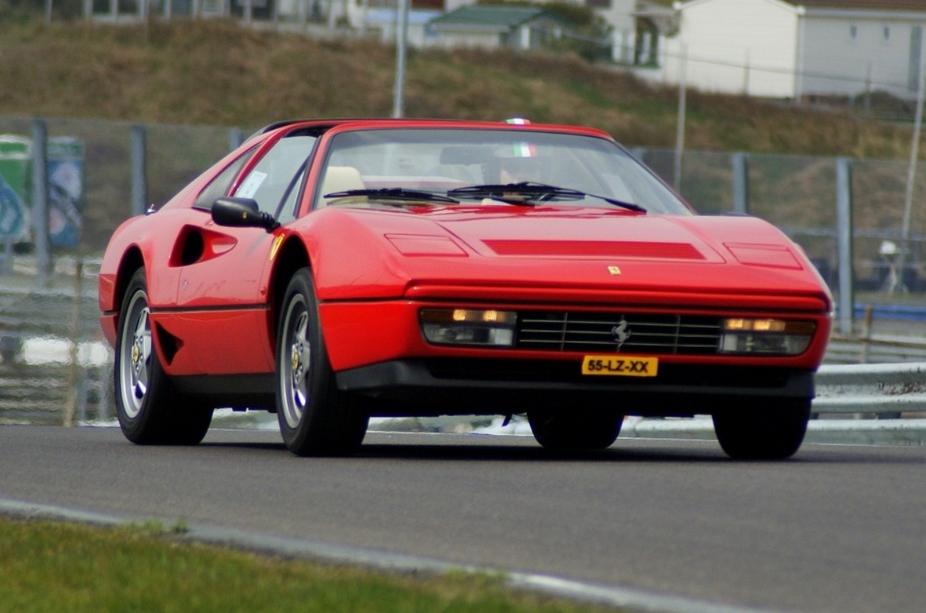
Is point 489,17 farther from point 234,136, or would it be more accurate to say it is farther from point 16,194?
point 16,194

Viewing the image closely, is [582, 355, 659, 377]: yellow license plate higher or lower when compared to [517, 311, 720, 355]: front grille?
lower

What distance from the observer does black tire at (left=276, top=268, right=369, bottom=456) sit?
734cm

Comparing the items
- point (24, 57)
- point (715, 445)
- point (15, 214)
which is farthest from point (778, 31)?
point (715, 445)

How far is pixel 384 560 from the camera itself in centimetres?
458

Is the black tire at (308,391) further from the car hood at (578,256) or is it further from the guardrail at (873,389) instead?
the guardrail at (873,389)

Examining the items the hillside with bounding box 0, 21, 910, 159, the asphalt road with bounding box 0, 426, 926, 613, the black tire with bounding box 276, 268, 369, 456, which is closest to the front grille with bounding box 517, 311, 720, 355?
the asphalt road with bounding box 0, 426, 926, 613

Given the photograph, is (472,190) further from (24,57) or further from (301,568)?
(24,57)

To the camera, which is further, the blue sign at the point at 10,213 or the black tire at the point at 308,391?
the blue sign at the point at 10,213

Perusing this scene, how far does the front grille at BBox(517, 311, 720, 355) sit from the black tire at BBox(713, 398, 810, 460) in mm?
471

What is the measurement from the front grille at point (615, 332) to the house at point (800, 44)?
80.5m

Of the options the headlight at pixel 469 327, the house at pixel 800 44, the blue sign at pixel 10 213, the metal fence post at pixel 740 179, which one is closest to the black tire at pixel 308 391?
the headlight at pixel 469 327

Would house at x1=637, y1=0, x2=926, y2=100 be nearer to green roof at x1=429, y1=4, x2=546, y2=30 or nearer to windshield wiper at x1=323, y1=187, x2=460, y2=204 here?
green roof at x1=429, y1=4, x2=546, y2=30

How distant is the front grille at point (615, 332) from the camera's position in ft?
23.1

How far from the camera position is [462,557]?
4742mm
